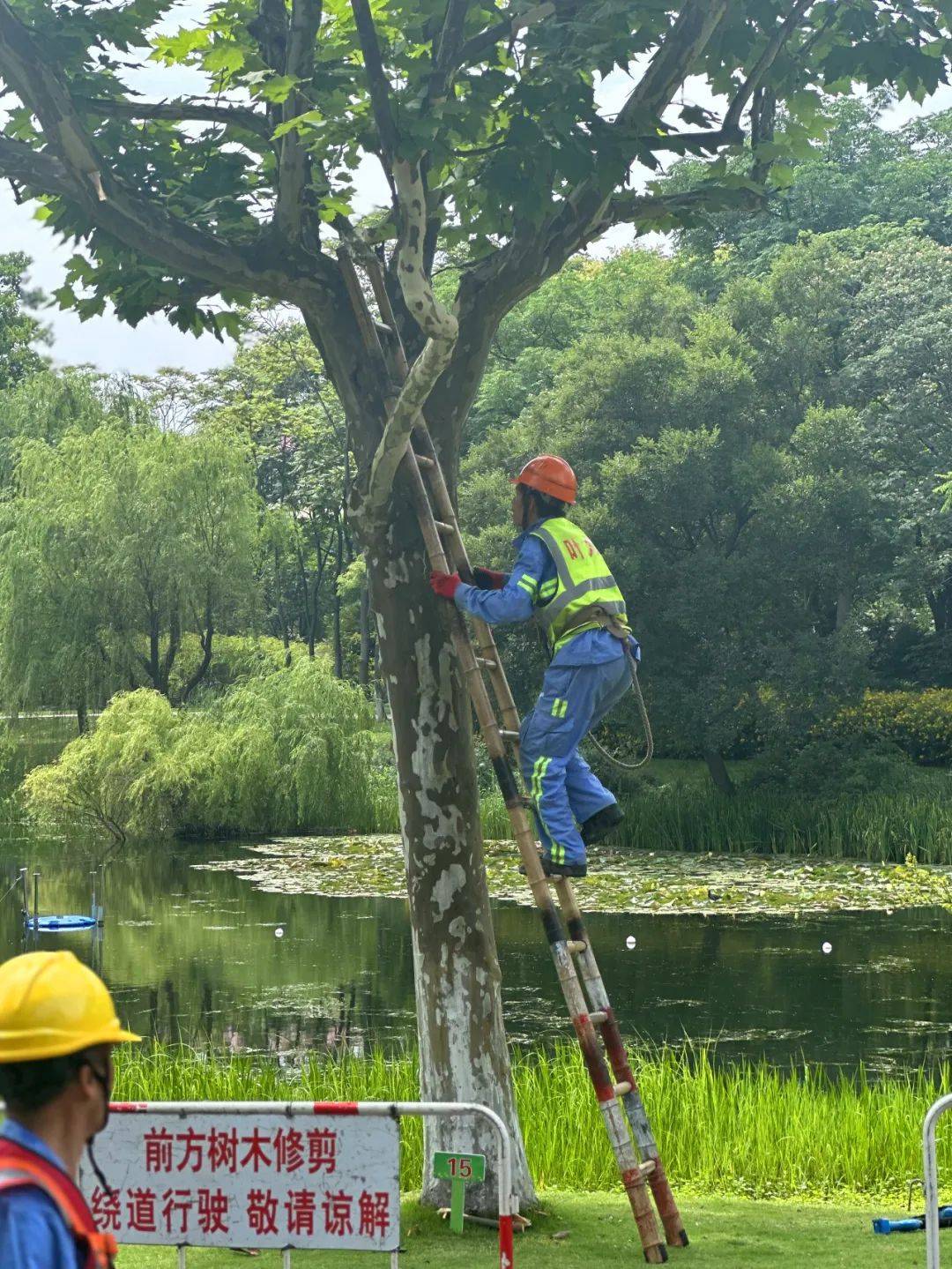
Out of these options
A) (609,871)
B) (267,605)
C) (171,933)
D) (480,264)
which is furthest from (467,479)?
(480,264)

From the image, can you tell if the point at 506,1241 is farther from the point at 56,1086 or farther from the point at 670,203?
the point at 670,203

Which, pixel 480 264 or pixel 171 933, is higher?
pixel 480 264

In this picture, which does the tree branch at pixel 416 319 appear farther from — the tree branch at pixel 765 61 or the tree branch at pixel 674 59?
the tree branch at pixel 765 61

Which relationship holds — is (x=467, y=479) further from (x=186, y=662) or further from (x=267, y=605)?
(x=267, y=605)

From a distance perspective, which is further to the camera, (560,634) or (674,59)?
(674,59)

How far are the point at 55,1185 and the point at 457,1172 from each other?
136 inches

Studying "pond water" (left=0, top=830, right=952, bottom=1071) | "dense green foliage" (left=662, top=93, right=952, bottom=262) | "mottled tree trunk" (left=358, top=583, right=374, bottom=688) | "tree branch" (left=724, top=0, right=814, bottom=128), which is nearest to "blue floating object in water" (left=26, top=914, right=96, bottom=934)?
"pond water" (left=0, top=830, right=952, bottom=1071)

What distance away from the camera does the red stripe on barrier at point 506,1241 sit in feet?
13.7

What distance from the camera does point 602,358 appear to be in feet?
86.7

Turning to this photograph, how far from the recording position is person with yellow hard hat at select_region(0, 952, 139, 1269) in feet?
5.71

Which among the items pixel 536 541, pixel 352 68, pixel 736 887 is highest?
pixel 352 68

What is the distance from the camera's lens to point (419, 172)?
5.62 meters

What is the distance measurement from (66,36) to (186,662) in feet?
95.0

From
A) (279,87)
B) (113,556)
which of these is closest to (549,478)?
(279,87)
